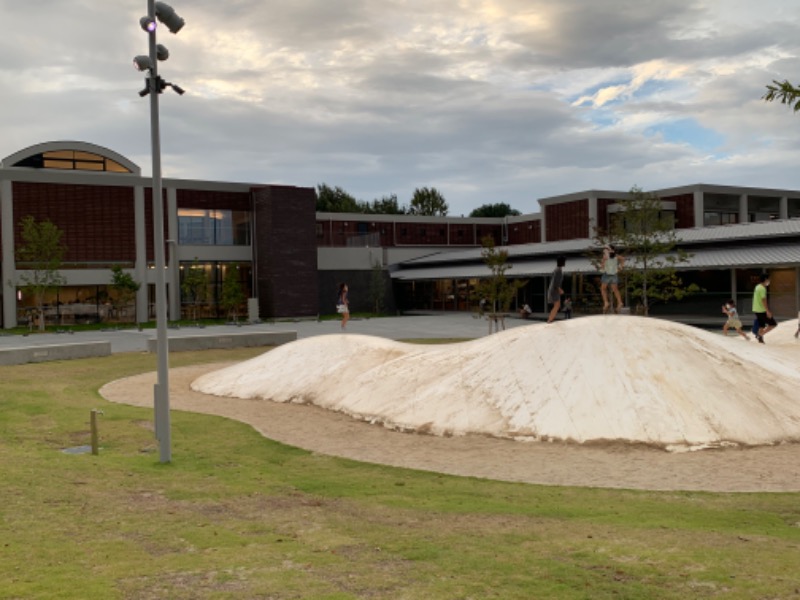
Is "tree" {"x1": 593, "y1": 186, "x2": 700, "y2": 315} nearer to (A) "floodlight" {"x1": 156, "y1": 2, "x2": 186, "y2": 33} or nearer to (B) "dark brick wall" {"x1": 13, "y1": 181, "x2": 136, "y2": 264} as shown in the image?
(A) "floodlight" {"x1": 156, "y1": 2, "x2": 186, "y2": 33}

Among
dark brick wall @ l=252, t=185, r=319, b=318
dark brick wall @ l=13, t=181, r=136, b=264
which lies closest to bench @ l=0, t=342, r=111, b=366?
dark brick wall @ l=13, t=181, r=136, b=264

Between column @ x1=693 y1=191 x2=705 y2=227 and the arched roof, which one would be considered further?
column @ x1=693 y1=191 x2=705 y2=227

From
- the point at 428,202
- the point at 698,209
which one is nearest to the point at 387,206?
the point at 428,202

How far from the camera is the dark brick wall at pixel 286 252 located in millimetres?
57031

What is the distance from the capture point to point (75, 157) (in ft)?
186

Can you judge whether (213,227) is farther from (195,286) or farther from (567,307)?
(567,307)

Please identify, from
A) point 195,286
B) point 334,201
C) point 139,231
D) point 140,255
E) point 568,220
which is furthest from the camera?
point 334,201

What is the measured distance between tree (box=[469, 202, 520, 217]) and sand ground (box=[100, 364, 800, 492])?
11870 centimetres

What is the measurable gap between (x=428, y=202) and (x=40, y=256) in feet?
279

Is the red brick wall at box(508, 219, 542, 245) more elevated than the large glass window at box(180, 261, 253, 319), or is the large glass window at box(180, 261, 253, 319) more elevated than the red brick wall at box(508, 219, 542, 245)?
the red brick wall at box(508, 219, 542, 245)

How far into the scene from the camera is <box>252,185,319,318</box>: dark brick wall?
187ft

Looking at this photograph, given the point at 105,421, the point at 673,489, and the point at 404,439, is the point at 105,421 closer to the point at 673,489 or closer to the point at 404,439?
the point at 404,439

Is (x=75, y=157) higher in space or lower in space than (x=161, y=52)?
higher

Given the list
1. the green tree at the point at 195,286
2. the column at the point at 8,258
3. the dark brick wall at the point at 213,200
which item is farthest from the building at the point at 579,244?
the column at the point at 8,258
